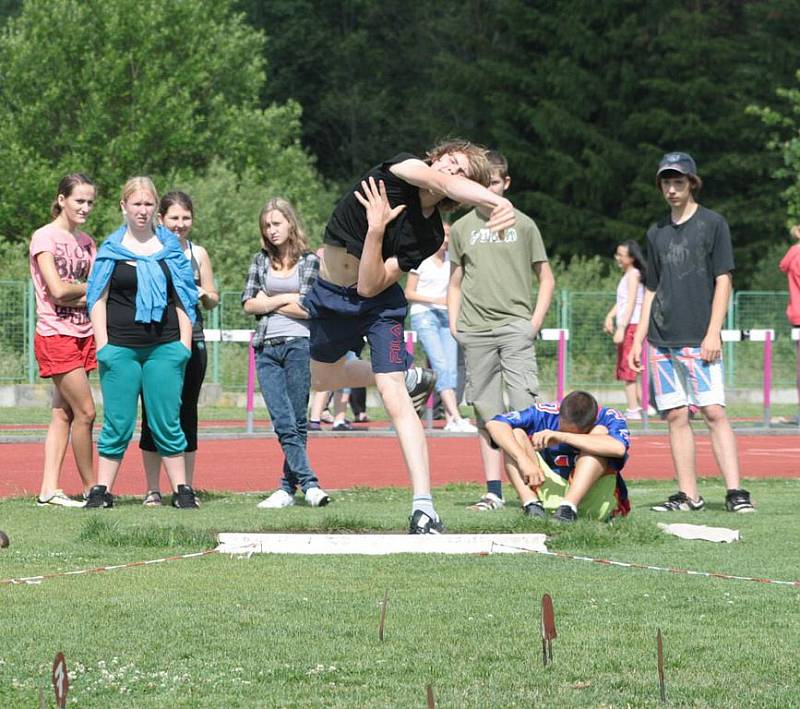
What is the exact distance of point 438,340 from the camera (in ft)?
58.2

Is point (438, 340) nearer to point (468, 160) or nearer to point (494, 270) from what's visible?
point (494, 270)

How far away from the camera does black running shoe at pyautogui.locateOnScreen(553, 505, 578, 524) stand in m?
8.70

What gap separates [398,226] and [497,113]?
41.8 m

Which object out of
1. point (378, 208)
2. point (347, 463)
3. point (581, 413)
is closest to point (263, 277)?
point (581, 413)

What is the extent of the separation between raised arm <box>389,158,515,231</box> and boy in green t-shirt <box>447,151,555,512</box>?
8.34 feet

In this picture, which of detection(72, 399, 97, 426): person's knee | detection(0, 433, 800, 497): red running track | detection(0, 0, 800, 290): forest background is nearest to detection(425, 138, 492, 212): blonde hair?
detection(72, 399, 97, 426): person's knee

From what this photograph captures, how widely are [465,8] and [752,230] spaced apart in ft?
48.2

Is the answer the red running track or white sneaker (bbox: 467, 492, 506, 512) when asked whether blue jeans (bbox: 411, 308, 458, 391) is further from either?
white sneaker (bbox: 467, 492, 506, 512)

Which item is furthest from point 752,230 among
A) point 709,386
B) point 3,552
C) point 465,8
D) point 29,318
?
point 3,552

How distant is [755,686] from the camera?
483cm

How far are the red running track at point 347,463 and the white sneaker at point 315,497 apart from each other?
1658mm

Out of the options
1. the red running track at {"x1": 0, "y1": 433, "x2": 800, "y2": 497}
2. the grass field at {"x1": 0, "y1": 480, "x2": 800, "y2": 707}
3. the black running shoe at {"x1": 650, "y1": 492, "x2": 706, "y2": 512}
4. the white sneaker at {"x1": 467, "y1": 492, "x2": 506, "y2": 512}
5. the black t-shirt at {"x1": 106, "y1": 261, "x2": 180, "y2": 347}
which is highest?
the black t-shirt at {"x1": 106, "y1": 261, "x2": 180, "y2": 347}

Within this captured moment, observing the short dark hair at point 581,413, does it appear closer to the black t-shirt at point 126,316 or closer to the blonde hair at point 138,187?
the black t-shirt at point 126,316

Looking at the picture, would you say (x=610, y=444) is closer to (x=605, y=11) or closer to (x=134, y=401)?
(x=134, y=401)
